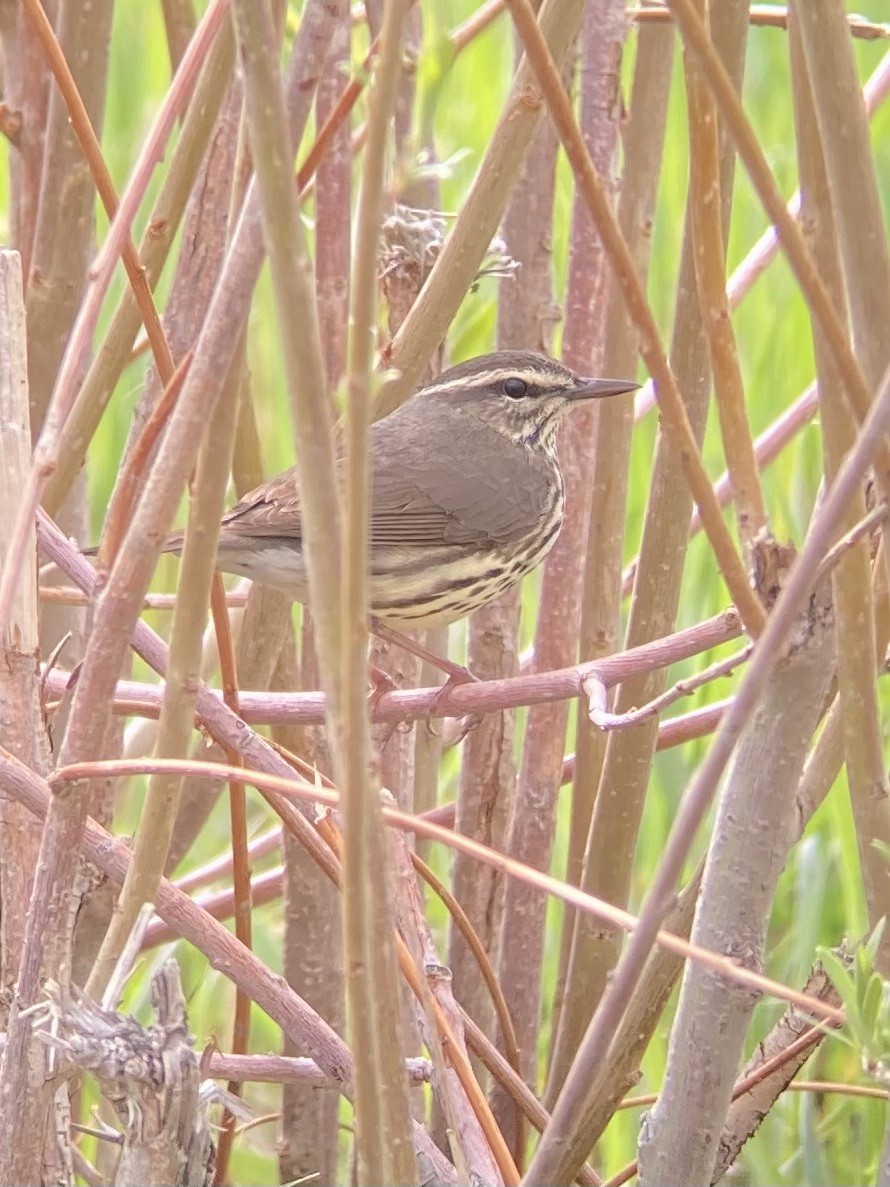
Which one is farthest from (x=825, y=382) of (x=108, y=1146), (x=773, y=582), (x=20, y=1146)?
(x=108, y=1146)

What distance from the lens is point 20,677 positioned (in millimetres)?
1803

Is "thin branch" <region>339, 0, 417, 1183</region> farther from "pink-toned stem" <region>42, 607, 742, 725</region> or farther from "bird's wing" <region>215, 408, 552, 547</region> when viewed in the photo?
"bird's wing" <region>215, 408, 552, 547</region>

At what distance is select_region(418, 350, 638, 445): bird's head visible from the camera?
288 centimetres

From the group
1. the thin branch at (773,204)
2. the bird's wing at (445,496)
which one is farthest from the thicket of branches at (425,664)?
the bird's wing at (445,496)

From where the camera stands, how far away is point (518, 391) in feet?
10.3

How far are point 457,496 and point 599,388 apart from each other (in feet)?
1.67

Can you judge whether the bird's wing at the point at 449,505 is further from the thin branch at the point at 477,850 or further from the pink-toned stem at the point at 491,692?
the thin branch at the point at 477,850

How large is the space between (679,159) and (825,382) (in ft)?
9.82

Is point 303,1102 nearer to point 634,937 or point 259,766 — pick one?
point 259,766

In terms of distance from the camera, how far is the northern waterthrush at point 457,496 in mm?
2656

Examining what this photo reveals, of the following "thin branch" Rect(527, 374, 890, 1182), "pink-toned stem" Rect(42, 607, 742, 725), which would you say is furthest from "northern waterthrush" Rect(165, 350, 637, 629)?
"thin branch" Rect(527, 374, 890, 1182)

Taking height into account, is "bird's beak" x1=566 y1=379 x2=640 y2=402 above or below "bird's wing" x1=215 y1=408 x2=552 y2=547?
above

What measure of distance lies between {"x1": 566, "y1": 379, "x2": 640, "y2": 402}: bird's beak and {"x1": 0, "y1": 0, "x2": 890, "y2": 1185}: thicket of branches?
4cm

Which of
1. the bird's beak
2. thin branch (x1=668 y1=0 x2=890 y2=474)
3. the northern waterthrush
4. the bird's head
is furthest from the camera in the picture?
the bird's head
